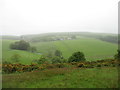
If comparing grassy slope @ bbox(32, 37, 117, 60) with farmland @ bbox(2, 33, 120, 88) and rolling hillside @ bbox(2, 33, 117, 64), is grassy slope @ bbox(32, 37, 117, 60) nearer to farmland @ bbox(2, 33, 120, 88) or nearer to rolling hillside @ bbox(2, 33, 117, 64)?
rolling hillside @ bbox(2, 33, 117, 64)

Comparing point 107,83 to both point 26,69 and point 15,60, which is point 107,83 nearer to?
point 26,69

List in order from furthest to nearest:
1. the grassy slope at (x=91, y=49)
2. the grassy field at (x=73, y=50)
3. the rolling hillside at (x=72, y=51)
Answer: the grassy slope at (x=91, y=49) → the rolling hillside at (x=72, y=51) → the grassy field at (x=73, y=50)

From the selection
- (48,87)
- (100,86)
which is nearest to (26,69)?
(48,87)

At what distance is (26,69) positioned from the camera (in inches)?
460

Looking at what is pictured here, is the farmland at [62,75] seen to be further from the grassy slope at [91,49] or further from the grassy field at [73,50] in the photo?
the grassy slope at [91,49]

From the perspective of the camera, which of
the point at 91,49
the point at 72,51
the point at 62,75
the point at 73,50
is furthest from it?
the point at 91,49

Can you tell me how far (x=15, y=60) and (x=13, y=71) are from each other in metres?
31.4

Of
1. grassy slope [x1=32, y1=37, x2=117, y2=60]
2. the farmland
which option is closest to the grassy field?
grassy slope [x1=32, y1=37, x2=117, y2=60]

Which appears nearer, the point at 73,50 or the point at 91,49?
the point at 73,50

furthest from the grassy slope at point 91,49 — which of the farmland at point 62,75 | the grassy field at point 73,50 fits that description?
the farmland at point 62,75

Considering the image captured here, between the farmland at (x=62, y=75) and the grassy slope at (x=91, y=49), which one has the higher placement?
the farmland at (x=62, y=75)

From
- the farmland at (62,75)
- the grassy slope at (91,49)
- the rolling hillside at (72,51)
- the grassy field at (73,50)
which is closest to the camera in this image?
the farmland at (62,75)

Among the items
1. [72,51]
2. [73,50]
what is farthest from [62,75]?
[73,50]

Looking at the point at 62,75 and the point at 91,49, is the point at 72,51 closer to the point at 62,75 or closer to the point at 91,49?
the point at 91,49
